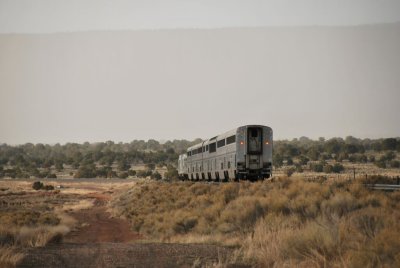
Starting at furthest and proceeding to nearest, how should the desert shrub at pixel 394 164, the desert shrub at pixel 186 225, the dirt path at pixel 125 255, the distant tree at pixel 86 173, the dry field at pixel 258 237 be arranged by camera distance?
the distant tree at pixel 86 173 → the desert shrub at pixel 394 164 → the desert shrub at pixel 186 225 → the dirt path at pixel 125 255 → the dry field at pixel 258 237

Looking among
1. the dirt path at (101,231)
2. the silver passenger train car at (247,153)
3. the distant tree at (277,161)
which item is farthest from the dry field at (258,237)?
the distant tree at (277,161)

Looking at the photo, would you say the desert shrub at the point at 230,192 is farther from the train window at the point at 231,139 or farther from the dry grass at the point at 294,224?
the train window at the point at 231,139

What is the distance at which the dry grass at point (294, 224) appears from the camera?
12.8m

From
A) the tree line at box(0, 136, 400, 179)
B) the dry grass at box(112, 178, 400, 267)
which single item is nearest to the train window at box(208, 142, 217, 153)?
the dry grass at box(112, 178, 400, 267)

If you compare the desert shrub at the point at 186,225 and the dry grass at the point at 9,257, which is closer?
the dry grass at the point at 9,257

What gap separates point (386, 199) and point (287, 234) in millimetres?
7008

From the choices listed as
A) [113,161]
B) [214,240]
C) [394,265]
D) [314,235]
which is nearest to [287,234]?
[314,235]

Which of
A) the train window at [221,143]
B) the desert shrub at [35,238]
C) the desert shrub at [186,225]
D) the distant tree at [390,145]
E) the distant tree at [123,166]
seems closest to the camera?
the desert shrub at [35,238]

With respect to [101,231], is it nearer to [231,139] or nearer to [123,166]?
[231,139]

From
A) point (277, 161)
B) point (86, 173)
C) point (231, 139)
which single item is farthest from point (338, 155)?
point (231, 139)

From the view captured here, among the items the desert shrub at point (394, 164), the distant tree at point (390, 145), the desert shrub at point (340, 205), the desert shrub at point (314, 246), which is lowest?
the desert shrub at point (314, 246)

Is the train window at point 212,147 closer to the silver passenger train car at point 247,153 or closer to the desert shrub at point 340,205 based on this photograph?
the silver passenger train car at point 247,153

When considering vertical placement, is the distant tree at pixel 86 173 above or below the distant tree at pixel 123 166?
below

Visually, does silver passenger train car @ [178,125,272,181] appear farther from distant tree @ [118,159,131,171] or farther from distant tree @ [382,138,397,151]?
distant tree @ [118,159,131,171]
